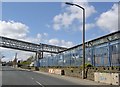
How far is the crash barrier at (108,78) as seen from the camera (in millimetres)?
25156

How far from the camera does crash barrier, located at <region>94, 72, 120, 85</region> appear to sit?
2516cm

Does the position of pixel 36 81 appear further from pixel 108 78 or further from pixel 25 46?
pixel 25 46

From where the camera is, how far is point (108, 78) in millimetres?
27141

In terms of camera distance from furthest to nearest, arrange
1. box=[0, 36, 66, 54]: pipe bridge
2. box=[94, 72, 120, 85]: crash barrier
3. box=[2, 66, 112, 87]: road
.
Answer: box=[0, 36, 66, 54]: pipe bridge → box=[94, 72, 120, 85]: crash barrier → box=[2, 66, 112, 87]: road

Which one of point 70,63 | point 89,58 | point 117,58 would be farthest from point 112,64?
point 70,63

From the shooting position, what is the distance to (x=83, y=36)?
1366 inches

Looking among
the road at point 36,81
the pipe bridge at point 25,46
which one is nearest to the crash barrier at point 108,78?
the road at point 36,81

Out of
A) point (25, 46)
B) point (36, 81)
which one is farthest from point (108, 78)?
point (25, 46)

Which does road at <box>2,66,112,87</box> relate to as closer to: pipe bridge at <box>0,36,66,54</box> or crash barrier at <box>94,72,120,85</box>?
crash barrier at <box>94,72,120,85</box>

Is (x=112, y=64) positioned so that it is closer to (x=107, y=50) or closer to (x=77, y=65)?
(x=107, y=50)

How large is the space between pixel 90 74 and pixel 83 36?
439 centimetres

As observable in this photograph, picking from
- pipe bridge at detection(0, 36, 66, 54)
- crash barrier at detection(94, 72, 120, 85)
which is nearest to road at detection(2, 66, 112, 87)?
crash barrier at detection(94, 72, 120, 85)

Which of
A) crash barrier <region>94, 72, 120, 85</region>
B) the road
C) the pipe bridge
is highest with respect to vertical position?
the pipe bridge

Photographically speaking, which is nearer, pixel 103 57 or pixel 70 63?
pixel 103 57
